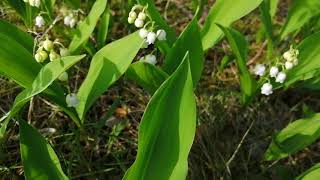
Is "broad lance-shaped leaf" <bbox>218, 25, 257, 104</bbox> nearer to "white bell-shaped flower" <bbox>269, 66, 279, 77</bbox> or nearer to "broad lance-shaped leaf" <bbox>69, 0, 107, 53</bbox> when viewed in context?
"white bell-shaped flower" <bbox>269, 66, 279, 77</bbox>

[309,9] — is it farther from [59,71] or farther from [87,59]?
[59,71]

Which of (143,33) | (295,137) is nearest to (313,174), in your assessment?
(295,137)

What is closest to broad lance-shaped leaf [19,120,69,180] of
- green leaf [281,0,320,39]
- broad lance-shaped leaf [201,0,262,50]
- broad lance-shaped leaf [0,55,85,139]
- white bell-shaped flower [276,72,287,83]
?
broad lance-shaped leaf [0,55,85,139]

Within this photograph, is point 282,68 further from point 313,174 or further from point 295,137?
point 313,174

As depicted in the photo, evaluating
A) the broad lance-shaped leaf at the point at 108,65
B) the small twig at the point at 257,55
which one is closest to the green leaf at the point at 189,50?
the broad lance-shaped leaf at the point at 108,65

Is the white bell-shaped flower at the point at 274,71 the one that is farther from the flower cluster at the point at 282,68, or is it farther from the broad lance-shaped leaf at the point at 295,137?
the broad lance-shaped leaf at the point at 295,137
